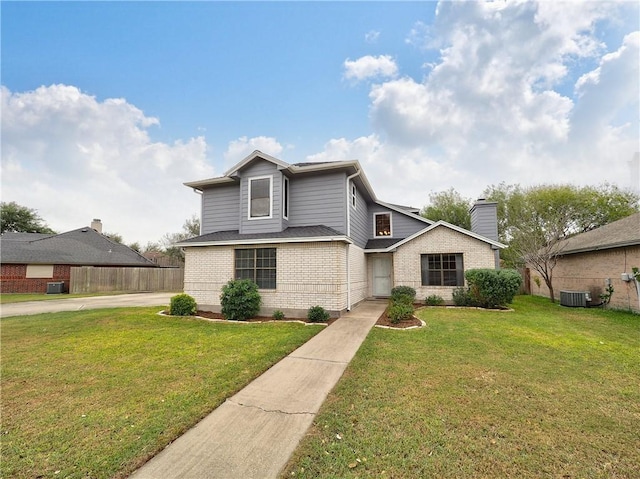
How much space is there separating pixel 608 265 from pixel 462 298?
5.82 metres

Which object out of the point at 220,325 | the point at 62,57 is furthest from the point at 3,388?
the point at 62,57

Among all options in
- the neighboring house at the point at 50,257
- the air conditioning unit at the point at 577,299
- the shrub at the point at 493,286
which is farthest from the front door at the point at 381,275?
the neighboring house at the point at 50,257

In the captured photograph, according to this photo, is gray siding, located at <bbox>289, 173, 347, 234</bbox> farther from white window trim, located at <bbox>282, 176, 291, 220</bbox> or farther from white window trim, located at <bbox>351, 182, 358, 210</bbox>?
white window trim, located at <bbox>351, 182, 358, 210</bbox>

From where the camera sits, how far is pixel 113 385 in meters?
4.05

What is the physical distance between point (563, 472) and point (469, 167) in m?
18.2

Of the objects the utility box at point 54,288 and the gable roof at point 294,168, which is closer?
the gable roof at point 294,168

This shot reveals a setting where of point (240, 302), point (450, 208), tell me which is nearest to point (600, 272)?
point (240, 302)

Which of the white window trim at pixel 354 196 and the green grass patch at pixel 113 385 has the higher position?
the white window trim at pixel 354 196

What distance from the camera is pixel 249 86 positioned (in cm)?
1380

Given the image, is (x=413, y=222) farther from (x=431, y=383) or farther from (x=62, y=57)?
(x=62, y=57)

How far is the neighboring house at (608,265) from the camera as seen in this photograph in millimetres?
9859

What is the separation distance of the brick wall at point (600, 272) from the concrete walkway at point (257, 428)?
11.5m

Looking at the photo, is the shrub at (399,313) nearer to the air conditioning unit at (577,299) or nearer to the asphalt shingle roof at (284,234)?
the asphalt shingle roof at (284,234)

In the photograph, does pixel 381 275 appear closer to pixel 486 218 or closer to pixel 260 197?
pixel 486 218
